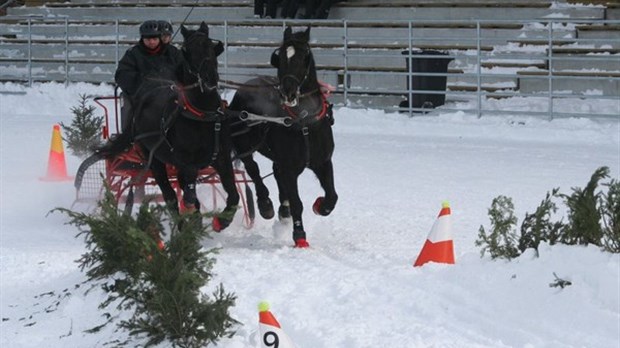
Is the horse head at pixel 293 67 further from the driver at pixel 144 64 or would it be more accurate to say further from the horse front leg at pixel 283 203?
the driver at pixel 144 64

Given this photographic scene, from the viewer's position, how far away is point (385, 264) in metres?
9.95

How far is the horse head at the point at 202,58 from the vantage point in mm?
10578

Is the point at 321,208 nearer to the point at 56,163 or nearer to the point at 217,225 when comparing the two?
the point at 217,225

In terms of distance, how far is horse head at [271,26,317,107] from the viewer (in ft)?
34.4

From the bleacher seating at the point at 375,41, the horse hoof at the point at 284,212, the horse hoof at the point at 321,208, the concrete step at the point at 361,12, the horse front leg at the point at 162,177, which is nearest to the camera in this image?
the horse hoof at the point at 321,208

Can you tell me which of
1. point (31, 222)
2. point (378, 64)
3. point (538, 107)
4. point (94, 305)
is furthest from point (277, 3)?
point (94, 305)

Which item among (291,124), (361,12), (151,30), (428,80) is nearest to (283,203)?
(291,124)

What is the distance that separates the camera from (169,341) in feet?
23.7

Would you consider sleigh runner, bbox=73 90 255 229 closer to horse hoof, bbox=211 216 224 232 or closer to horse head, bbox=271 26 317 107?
horse hoof, bbox=211 216 224 232

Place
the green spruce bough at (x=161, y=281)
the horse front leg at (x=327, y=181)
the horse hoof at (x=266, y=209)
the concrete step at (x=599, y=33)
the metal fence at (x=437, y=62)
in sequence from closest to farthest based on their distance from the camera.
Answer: the green spruce bough at (x=161, y=281)
the horse front leg at (x=327, y=181)
the horse hoof at (x=266, y=209)
the metal fence at (x=437, y=62)
the concrete step at (x=599, y=33)

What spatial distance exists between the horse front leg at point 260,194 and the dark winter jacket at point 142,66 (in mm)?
1061

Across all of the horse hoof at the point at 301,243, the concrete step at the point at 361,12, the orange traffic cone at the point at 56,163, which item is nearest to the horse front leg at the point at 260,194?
the horse hoof at the point at 301,243

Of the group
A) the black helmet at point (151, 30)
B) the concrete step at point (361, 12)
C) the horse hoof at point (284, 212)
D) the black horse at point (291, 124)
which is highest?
the concrete step at point (361, 12)

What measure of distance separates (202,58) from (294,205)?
143 centimetres
